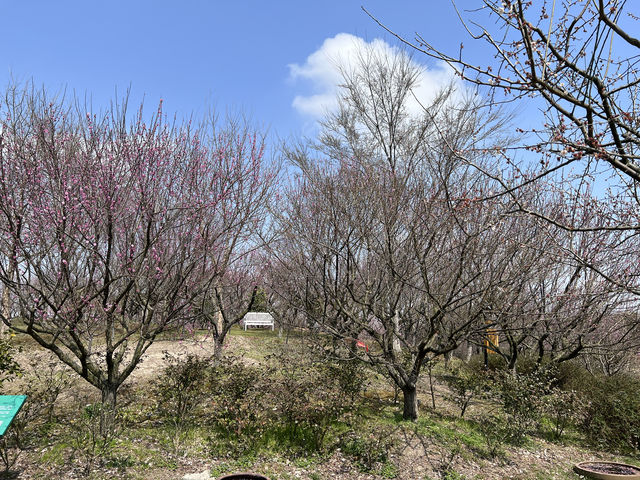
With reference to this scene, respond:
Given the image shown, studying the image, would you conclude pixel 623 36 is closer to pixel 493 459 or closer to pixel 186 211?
pixel 186 211

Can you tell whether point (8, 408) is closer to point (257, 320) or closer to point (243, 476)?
point (243, 476)

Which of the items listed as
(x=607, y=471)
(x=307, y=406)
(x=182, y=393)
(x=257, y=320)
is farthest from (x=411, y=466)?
(x=257, y=320)

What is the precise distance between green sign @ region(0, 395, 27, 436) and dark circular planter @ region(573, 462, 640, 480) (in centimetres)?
699

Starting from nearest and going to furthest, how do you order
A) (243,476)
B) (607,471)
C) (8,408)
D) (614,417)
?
(8,408) < (243,476) < (607,471) < (614,417)

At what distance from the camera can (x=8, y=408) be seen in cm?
407

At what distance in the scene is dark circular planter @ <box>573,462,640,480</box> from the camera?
17.9 ft

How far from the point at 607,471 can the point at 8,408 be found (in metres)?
7.51

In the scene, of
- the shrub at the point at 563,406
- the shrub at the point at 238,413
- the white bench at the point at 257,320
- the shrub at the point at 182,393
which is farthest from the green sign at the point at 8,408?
the white bench at the point at 257,320

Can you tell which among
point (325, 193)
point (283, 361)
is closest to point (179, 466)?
point (283, 361)

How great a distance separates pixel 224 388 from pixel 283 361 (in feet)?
3.49

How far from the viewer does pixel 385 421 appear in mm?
6730

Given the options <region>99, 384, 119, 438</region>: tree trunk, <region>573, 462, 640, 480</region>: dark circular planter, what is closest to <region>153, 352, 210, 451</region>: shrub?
<region>99, 384, 119, 438</region>: tree trunk

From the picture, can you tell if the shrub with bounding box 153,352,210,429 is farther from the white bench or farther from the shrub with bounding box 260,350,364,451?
the white bench

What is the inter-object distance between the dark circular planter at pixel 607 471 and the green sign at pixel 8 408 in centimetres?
699
